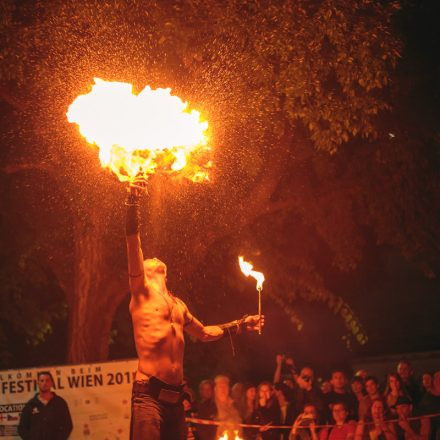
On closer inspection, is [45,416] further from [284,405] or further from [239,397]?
[284,405]

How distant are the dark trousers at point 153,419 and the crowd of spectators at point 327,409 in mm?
2909

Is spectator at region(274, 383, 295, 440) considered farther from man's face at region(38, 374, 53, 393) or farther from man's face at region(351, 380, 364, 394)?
man's face at region(38, 374, 53, 393)

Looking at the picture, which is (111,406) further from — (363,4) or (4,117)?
(363,4)

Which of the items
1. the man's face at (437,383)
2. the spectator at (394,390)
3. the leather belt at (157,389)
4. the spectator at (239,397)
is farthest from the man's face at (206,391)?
the leather belt at (157,389)

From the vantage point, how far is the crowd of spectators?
9531 millimetres

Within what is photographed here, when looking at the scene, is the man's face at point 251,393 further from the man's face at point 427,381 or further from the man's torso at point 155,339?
the man's torso at point 155,339

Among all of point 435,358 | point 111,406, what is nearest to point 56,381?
point 111,406

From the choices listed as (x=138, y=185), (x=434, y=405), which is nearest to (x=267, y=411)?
(x=434, y=405)

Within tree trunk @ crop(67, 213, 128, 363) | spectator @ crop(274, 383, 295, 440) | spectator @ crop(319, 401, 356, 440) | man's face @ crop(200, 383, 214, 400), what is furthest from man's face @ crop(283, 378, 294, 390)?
tree trunk @ crop(67, 213, 128, 363)

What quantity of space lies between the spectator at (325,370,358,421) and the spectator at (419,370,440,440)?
0.80 m

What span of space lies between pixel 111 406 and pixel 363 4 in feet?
18.7

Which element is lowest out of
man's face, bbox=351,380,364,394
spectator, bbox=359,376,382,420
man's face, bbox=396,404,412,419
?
man's face, bbox=396,404,412,419

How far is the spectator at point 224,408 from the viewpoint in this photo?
1030 centimetres

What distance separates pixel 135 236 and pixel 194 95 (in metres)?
4.45
